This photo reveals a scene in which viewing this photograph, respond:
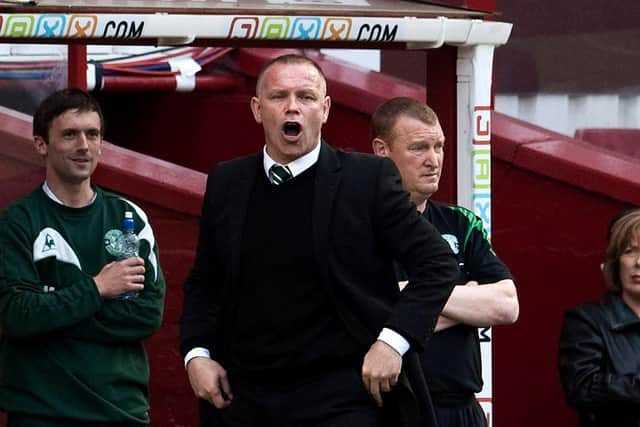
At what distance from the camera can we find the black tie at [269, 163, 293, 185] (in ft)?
16.1

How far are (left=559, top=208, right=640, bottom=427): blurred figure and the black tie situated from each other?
7.29 feet

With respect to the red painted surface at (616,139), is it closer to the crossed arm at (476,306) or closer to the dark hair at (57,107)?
the crossed arm at (476,306)

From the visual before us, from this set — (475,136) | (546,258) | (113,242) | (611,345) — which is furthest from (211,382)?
(546,258)

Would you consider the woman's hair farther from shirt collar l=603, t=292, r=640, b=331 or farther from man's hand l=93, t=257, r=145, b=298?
man's hand l=93, t=257, r=145, b=298

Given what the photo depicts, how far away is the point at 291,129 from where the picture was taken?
4949mm

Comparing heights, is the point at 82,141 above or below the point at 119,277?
above

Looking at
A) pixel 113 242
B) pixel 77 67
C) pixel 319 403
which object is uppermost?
pixel 77 67

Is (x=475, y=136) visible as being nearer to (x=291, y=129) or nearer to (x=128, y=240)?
(x=128, y=240)

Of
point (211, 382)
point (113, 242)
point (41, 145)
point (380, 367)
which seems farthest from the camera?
point (41, 145)

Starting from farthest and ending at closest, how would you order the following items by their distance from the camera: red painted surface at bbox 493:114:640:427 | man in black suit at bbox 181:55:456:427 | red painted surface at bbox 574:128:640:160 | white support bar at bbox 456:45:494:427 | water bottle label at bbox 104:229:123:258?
red painted surface at bbox 574:128:640:160
red painted surface at bbox 493:114:640:427
white support bar at bbox 456:45:494:427
water bottle label at bbox 104:229:123:258
man in black suit at bbox 181:55:456:427

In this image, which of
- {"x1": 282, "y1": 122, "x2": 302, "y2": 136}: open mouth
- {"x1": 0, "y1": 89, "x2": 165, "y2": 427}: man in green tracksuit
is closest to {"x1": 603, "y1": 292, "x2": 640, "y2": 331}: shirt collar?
{"x1": 0, "y1": 89, "x2": 165, "y2": 427}: man in green tracksuit

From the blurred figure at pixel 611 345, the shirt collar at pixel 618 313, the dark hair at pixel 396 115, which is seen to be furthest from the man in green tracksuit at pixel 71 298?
the shirt collar at pixel 618 313

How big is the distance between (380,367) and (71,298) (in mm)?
1310

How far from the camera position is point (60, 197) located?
5758 millimetres
